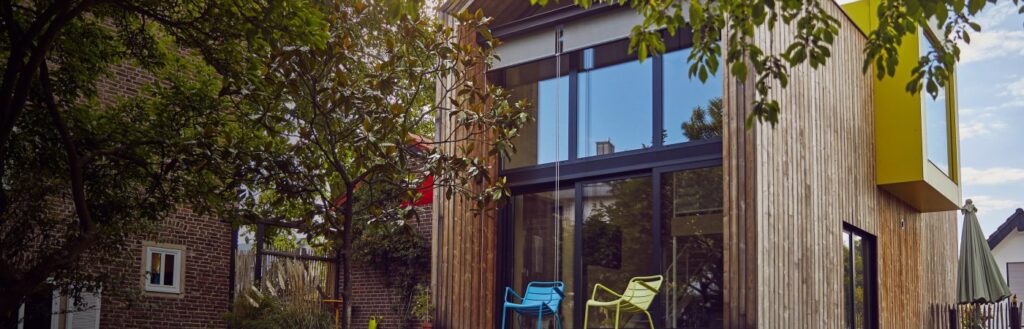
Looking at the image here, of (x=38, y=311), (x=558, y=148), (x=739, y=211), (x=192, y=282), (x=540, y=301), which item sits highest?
(x=558, y=148)

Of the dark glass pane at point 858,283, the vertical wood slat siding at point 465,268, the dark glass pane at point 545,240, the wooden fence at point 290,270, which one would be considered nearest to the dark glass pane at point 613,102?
the dark glass pane at point 545,240

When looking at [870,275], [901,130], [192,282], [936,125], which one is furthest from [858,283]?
[192,282]

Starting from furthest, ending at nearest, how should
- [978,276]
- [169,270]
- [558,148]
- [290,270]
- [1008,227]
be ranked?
[1008,227], [169,270], [290,270], [978,276], [558,148]

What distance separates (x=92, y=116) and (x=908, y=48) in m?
8.35

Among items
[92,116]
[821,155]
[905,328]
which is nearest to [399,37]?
[92,116]

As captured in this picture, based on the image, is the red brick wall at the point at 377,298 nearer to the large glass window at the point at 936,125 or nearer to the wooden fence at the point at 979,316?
the large glass window at the point at 936,125

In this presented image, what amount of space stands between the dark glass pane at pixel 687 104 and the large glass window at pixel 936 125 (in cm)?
322

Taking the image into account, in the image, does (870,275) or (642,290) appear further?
(870,275)

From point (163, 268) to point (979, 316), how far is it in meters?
10.9

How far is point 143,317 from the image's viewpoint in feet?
43.4

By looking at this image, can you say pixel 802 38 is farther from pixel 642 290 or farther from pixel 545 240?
pixel 545 240

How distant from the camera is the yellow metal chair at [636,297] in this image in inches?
360

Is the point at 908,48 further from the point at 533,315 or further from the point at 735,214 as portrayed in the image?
the point at 533,315

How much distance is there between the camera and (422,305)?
13.8 meters
